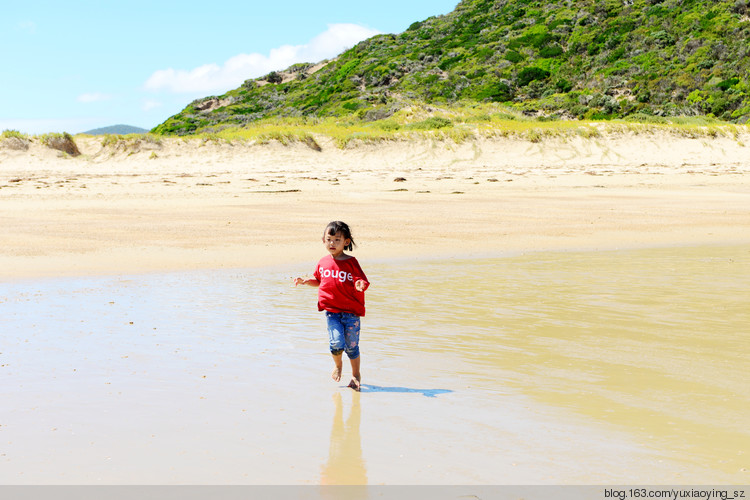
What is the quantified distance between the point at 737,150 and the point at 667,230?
19737 mm

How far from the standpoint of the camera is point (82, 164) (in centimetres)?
2484

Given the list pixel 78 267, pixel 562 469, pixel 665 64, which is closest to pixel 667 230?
pixel 78 267

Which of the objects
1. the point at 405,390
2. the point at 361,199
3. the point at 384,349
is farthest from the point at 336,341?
the point at 361,199

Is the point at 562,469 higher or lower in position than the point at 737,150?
lower

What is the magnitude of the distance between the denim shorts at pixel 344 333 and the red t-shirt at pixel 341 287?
5 cm

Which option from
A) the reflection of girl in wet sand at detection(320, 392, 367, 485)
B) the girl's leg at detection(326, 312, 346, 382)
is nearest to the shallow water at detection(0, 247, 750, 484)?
the reflection of girl in wet sand at detection(320, 392, 367, 485)

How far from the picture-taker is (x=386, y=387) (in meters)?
4.80

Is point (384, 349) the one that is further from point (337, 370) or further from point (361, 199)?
point (361, 199)

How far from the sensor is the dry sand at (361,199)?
456 inches

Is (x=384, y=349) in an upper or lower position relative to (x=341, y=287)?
lower

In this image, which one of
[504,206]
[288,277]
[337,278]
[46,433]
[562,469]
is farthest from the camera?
[504,206]

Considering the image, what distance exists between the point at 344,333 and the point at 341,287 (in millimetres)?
294

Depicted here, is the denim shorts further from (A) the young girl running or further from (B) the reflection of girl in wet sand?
(B) the reflection of girl in wet sand
